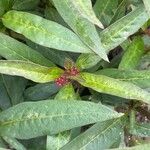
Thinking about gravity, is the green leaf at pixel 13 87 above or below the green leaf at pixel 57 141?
above

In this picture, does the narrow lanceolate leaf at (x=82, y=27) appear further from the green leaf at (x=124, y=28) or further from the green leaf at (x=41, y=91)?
the green leaf at (x=41, y=91)

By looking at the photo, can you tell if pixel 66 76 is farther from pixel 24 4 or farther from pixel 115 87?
pixel 24 4

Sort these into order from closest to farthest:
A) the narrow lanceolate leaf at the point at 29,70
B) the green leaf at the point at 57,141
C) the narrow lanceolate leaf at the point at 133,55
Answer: the narrow lanceolate leaf at the point at 29,70, the green leaf at the point at 57,141, the narrow lanceolate leaf at the point at 133,55

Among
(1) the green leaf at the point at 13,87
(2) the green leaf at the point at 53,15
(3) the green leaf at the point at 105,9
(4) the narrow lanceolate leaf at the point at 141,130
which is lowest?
(4) the narrow lanceolate leaf at the point at 141,130

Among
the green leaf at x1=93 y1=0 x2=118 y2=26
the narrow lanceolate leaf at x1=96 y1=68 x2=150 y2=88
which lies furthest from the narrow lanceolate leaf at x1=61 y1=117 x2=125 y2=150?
the green leaf at x1=93 y1=0 x2=118 y2=26

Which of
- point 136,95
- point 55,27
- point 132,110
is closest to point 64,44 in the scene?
point 55,27

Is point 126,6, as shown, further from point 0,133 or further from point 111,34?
point 0,133

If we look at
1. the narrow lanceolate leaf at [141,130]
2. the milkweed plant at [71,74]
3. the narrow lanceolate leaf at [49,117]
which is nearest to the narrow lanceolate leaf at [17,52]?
the milkweed plant at [71,74]
